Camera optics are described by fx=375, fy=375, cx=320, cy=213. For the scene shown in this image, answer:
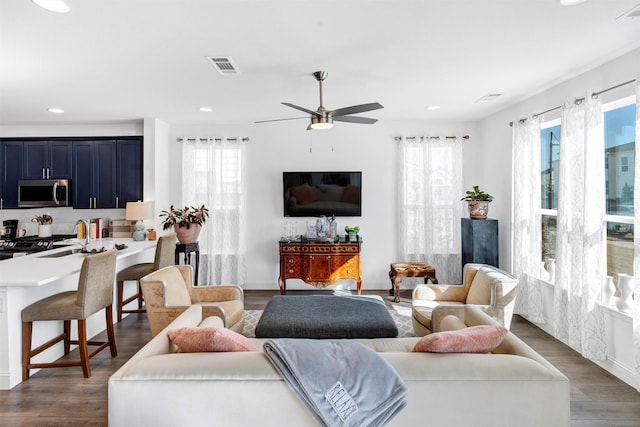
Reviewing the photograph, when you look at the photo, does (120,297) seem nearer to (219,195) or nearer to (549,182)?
(219,195)

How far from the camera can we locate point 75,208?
5805 mm

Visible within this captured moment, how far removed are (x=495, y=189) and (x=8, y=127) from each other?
740cm

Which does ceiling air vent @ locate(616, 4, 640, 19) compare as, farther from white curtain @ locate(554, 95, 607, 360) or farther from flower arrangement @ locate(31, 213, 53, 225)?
flower arrangement @ locate(31, 213, 53, 225)

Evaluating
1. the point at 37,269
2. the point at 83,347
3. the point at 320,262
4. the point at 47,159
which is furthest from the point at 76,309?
the point at 47,159

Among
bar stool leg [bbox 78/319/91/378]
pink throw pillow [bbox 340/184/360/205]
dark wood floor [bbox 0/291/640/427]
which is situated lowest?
dark wood floor [bbox 0/291/640/427]

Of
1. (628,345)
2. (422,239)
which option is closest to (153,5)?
(628,345)

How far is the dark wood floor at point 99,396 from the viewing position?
7.98 ft

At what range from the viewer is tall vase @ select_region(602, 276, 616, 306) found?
125 inches

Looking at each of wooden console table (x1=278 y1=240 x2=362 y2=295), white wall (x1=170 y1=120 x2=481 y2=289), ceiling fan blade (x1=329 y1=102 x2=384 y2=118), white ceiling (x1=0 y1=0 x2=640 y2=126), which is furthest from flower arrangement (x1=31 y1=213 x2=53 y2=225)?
ceiling fan blade (x1=329 y1=102 x2=384 y2=118)

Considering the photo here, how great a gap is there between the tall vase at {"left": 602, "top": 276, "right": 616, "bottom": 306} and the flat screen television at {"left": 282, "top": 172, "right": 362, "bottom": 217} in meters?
3.21

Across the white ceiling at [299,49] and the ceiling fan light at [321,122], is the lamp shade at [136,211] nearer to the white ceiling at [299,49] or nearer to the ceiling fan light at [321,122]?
the white ceiling at [299,49]

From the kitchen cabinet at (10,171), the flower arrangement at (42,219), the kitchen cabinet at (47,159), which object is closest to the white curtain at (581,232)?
the kitchen cabinet at (47,159)

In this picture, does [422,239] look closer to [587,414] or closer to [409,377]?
[587,414]

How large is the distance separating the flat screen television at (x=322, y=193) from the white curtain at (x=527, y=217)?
2.17 meters
